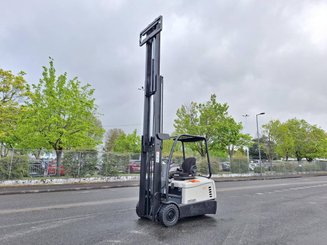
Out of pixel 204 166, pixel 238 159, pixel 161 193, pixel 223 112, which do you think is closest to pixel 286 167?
pixel 238 159

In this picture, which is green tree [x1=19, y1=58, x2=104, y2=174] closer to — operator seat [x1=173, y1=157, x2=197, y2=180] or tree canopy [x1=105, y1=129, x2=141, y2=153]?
operator seat [x1=173, y1=157, x2=197, y2=180]

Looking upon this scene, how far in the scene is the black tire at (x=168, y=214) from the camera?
558cm

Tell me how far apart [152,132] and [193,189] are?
5.93 ft

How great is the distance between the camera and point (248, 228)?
5.84 meters

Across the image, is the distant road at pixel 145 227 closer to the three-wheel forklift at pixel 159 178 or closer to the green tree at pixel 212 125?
the three-wheel forklift at pixel 159 178

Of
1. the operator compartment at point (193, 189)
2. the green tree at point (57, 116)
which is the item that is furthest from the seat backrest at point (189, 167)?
the green tree at point (57, 116)

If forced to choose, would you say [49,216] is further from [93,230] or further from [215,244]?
[215,244]

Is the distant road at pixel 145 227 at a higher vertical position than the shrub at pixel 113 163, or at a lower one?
lower

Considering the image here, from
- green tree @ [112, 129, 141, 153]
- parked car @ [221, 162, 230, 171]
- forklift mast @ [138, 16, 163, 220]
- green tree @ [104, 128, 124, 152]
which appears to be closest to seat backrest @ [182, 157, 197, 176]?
forklift mast @ [138, 16, 163, 220]

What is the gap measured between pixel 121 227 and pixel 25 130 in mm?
13842

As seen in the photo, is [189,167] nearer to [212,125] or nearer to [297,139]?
[212,125]

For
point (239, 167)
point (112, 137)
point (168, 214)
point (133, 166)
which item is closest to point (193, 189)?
point (168, 214)

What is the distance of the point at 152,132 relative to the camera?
6.28 metres

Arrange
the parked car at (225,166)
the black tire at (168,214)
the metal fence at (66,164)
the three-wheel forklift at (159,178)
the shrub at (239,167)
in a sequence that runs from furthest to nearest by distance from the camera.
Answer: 1. the shrub at (239,167)
2. the parked car at (225,166)
3. the metal fence at (66,164)
4. the three-wheel forklift at (159,178)
5. the black tire at (168,214)
